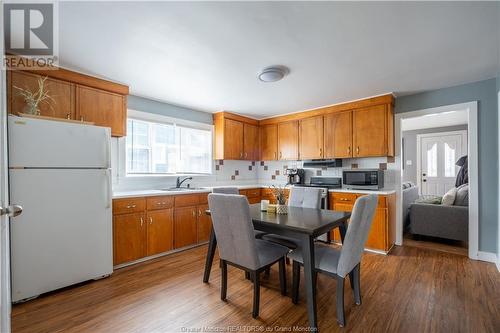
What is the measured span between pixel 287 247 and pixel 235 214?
2.49 ft

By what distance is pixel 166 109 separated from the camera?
382 cm

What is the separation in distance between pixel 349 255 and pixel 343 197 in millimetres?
1957

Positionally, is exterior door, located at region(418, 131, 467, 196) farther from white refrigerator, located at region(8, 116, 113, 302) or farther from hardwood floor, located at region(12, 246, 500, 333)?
white refrigerator, located at region(8, 116, 113, 302)

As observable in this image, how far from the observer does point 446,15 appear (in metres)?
1.68

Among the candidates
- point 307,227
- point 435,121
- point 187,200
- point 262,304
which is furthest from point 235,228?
point 435,121

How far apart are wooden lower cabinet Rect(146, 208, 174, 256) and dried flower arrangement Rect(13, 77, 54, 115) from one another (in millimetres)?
1573

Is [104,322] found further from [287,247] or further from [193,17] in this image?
[193,17]

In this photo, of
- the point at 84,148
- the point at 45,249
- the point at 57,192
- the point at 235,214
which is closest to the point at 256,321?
the point at 235,214

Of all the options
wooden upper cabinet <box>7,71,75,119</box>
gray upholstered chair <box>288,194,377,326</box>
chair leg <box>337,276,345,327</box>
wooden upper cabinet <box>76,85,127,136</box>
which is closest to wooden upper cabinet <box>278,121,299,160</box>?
gray upholstered chair <box>288,194,377,326</box>

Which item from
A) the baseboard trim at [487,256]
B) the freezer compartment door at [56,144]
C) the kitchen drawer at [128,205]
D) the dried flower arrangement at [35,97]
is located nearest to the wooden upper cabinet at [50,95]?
the dried flower arrangement at [35,97]

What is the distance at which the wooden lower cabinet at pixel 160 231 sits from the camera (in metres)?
3.04

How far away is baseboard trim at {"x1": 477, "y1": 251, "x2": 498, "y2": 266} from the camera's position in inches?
113

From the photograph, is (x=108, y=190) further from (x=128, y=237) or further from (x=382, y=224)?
(x=382, y=224)

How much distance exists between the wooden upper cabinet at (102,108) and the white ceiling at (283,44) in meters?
0.27
